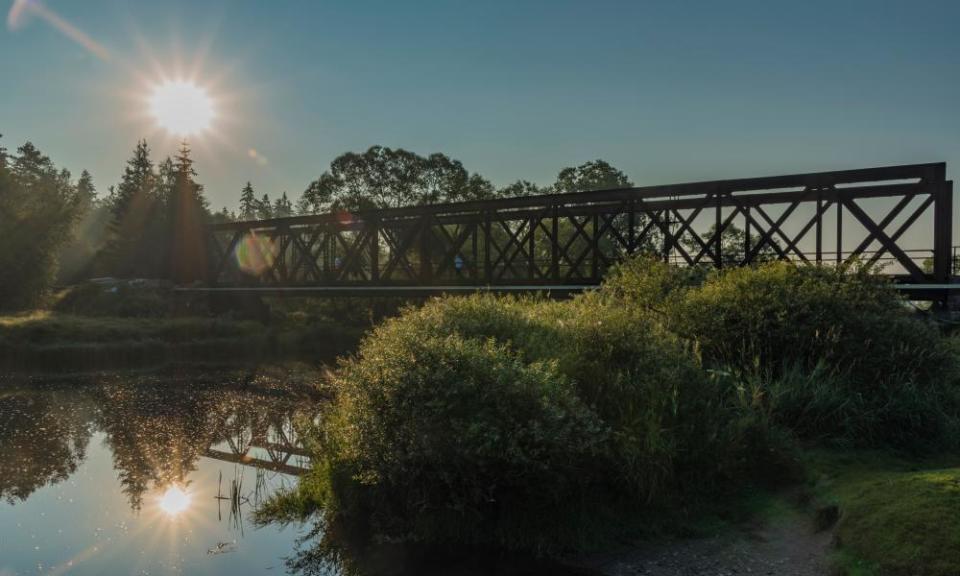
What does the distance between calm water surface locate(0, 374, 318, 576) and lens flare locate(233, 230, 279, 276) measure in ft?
68.3

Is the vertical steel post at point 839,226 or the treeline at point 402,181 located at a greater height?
the treeline at point 402,181

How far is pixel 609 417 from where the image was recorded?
7.84 metres

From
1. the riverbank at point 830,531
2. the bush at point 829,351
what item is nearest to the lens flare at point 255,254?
the bush at point 829,351

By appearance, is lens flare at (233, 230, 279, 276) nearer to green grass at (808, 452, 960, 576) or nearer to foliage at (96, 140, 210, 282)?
foliage at (96, 140, 210, 282)

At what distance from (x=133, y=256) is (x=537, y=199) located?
32945 millimetres

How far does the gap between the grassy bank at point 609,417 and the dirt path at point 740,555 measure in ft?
0.95

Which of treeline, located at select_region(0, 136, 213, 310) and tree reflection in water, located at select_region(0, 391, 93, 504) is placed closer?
tree reflection in water, located at select_region(0, 391, 93, 504)

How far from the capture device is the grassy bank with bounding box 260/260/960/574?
6.91 m

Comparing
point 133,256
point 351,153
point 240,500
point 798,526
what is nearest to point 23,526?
point 240,500

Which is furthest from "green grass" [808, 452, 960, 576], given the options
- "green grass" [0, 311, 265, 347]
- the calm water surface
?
"green grass" [0, 311, 265, 347]

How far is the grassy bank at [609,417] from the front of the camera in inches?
272

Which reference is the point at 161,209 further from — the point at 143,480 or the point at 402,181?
the point at 143,480

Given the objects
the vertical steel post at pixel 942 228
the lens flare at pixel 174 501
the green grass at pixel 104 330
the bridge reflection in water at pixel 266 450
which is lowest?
the lens flare at pixel 174 501

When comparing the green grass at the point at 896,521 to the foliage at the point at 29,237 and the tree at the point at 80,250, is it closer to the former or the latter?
the foliage at the point at 29,237
